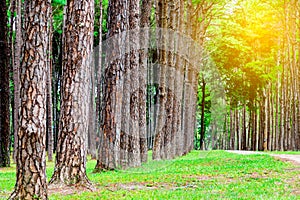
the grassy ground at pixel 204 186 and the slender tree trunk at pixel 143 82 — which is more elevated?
the slender tree trunk at pixel 143 82

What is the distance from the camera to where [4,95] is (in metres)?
20.1

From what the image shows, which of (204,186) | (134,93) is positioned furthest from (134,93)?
(204,186)

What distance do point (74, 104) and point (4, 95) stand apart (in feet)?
39.3

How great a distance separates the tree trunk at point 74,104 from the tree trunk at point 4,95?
37.1 feet

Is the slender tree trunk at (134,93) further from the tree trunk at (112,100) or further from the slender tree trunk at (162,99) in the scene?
the slender tree trunk at (162,99)

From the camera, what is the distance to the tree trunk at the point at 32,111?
690 centimetres

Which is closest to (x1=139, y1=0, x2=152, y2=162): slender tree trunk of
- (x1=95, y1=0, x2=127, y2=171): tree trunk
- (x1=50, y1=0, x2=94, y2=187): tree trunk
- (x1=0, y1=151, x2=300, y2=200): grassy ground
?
(x1=95, y1=0, x2=127, y2=171): tree trunk

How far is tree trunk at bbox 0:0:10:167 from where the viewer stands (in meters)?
19.8

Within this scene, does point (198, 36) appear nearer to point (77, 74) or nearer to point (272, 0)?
point (272, 0)

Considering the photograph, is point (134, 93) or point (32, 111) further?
point (134, 93)

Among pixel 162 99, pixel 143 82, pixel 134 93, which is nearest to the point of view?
pixel 134 93

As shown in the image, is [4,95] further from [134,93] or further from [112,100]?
[112,100]

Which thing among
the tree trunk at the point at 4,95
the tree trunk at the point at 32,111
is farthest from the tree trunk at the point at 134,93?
the tree trunk at the point at 32,111

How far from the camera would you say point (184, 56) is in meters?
26.0
